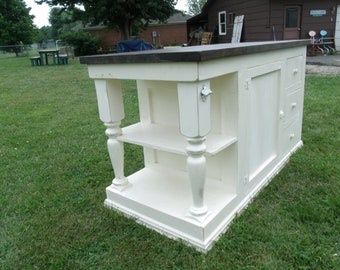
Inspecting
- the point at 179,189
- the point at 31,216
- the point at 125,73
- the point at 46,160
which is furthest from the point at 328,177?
the point at 46,160

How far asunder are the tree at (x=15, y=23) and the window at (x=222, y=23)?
23358mm

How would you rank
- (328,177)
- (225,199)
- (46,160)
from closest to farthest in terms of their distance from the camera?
(225,199), (328,177), (46,160)

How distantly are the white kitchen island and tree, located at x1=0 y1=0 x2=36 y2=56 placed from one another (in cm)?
3300

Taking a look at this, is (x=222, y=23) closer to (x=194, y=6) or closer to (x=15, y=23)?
(x=15, y=23)

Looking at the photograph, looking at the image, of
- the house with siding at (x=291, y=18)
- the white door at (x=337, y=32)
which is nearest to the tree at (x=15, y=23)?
the house with siding at (x=291, y=18)

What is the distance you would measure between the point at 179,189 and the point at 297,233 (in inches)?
31.9

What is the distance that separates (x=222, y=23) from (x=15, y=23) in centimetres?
2489

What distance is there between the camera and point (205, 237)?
175 centimetres

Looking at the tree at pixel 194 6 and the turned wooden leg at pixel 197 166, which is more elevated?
the tree at pixel 194 6

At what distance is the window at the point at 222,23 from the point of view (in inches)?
601

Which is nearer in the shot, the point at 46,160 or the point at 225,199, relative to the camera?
the point at 225,199

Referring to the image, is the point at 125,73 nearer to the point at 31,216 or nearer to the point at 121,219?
the point at 121,219

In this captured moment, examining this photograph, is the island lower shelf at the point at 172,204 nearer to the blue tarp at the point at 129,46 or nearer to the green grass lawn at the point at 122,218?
the green grass lawn at the point at 122,218

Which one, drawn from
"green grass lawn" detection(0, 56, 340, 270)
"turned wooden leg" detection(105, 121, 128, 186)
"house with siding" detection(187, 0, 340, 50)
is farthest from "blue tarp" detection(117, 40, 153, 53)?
"turned wooden leg" detection(105, 121, 128, 186)
